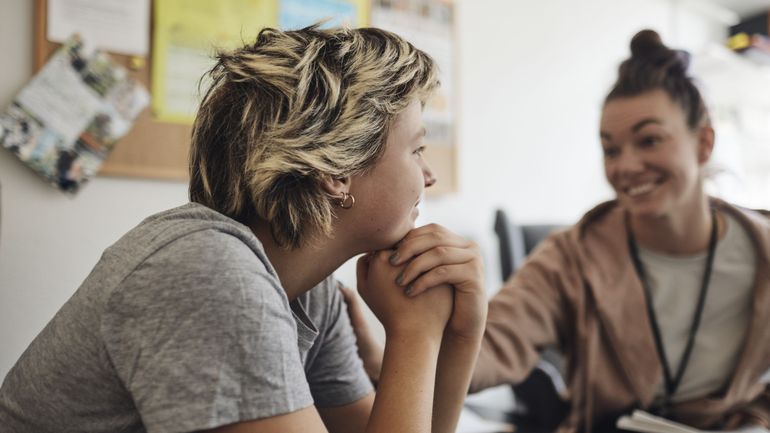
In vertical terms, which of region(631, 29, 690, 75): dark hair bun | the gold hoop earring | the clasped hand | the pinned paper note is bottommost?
the clasped hand

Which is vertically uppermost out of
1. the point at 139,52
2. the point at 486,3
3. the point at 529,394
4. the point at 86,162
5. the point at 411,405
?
the point at 486,3

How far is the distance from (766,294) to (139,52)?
4.50ft

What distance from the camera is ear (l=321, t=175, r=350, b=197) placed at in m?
0.74

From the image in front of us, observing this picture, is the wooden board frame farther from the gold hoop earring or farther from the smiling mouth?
the smiling mouth

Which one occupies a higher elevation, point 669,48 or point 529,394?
point 669,48

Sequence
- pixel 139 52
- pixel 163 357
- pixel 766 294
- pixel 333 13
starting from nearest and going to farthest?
pixel 163 357
pixel 766 294
pixel 139 52
pixel 333 13

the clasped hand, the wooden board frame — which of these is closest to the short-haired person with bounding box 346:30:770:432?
the clasped hand

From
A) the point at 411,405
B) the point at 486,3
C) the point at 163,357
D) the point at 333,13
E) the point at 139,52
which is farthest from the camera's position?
the point at 486,3

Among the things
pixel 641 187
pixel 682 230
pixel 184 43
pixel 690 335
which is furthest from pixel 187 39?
pixel 690 335

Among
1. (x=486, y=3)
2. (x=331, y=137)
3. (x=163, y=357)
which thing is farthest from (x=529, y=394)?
(x=486, y=3)

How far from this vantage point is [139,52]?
1.33 metres

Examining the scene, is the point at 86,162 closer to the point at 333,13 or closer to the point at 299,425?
the point at 333,13

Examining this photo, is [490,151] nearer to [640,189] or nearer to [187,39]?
[640,189]

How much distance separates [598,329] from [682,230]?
26cm
